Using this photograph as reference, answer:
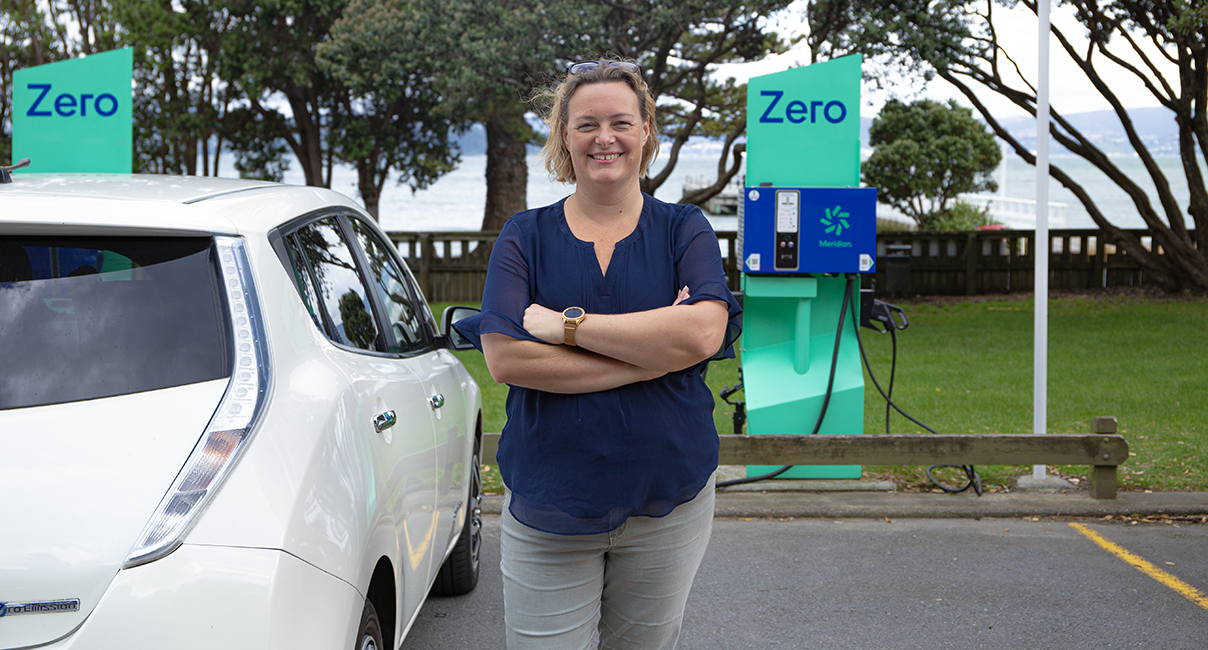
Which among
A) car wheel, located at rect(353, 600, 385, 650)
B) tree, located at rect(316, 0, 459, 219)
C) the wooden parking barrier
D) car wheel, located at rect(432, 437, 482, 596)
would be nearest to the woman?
car wheel, located at rect(353, 600, 385, 650)

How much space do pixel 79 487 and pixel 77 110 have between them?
6553 millimetres

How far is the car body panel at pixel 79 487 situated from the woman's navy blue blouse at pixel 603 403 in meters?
0.65

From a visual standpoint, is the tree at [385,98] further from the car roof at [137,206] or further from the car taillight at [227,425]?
the car taillight at [227,425]

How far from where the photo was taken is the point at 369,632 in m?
2.48

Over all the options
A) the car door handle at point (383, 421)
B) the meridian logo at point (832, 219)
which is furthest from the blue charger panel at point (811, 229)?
the car door handle at point (383, 421)

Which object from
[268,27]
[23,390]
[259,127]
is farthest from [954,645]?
[259,127]

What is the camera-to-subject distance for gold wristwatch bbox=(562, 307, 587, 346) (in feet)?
6.99

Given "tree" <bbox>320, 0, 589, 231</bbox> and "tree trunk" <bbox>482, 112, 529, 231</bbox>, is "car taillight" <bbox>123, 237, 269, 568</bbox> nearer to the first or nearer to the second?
"tree" <bbox>320, 0, 589, 231</bbox>

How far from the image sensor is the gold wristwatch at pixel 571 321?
2.13m

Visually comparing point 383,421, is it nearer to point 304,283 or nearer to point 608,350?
point 304,283

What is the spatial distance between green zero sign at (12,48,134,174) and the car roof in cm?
515

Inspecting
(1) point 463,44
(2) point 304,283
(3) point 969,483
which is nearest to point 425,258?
(1) point 463,44

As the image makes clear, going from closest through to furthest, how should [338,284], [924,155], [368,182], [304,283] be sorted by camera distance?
[304,283], [338,284], [368,182], [924,155]

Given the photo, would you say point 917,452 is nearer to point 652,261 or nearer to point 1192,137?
point 652,261
